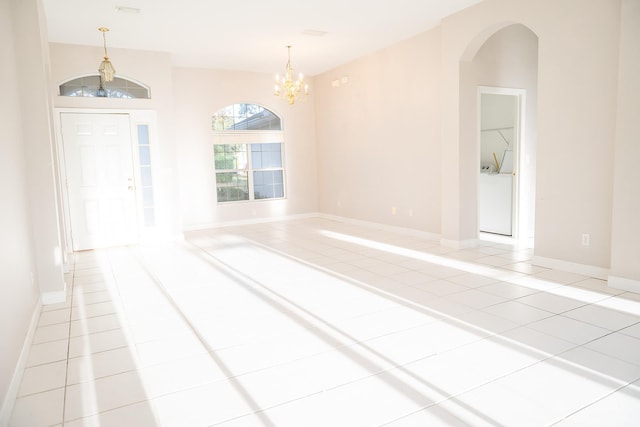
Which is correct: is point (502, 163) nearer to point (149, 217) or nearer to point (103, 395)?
point (149, 217)

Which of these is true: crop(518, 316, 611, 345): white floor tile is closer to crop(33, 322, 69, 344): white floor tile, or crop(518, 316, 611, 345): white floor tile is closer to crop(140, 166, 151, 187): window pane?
crop(33, 322, 69, 344): white floor tile

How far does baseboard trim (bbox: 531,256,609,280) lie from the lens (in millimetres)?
4102

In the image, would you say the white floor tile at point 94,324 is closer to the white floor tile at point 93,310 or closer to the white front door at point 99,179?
the white floor tile at point 93,310

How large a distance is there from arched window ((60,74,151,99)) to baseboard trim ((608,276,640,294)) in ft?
21.8

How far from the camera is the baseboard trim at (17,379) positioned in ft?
6.88

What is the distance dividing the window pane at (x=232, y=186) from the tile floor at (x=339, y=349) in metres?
3.60

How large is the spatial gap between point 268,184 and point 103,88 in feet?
11.6

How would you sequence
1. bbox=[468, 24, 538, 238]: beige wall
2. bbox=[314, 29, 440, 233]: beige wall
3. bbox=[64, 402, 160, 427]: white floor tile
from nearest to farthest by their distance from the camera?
bbox=[64, 402, 160, 427]: white floor tile < bbox=[468, 24, 538, 238]: beige wall < bbox=[314, 29, 440, 233]: beige wall

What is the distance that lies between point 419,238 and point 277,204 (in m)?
3.50

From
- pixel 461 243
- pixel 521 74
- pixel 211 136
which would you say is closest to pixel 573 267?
pixel 461 243

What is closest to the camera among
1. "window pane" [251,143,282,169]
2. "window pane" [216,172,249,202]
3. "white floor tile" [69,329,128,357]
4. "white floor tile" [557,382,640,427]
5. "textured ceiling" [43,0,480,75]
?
"white floor tile" [557,382,640,427]

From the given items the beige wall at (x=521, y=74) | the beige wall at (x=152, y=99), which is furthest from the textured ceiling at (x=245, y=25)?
the beige wall at (x=521, y=74)

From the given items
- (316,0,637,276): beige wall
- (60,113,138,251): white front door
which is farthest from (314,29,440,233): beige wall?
(60,113,138,251): white front door

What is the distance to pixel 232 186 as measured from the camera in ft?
28.2
